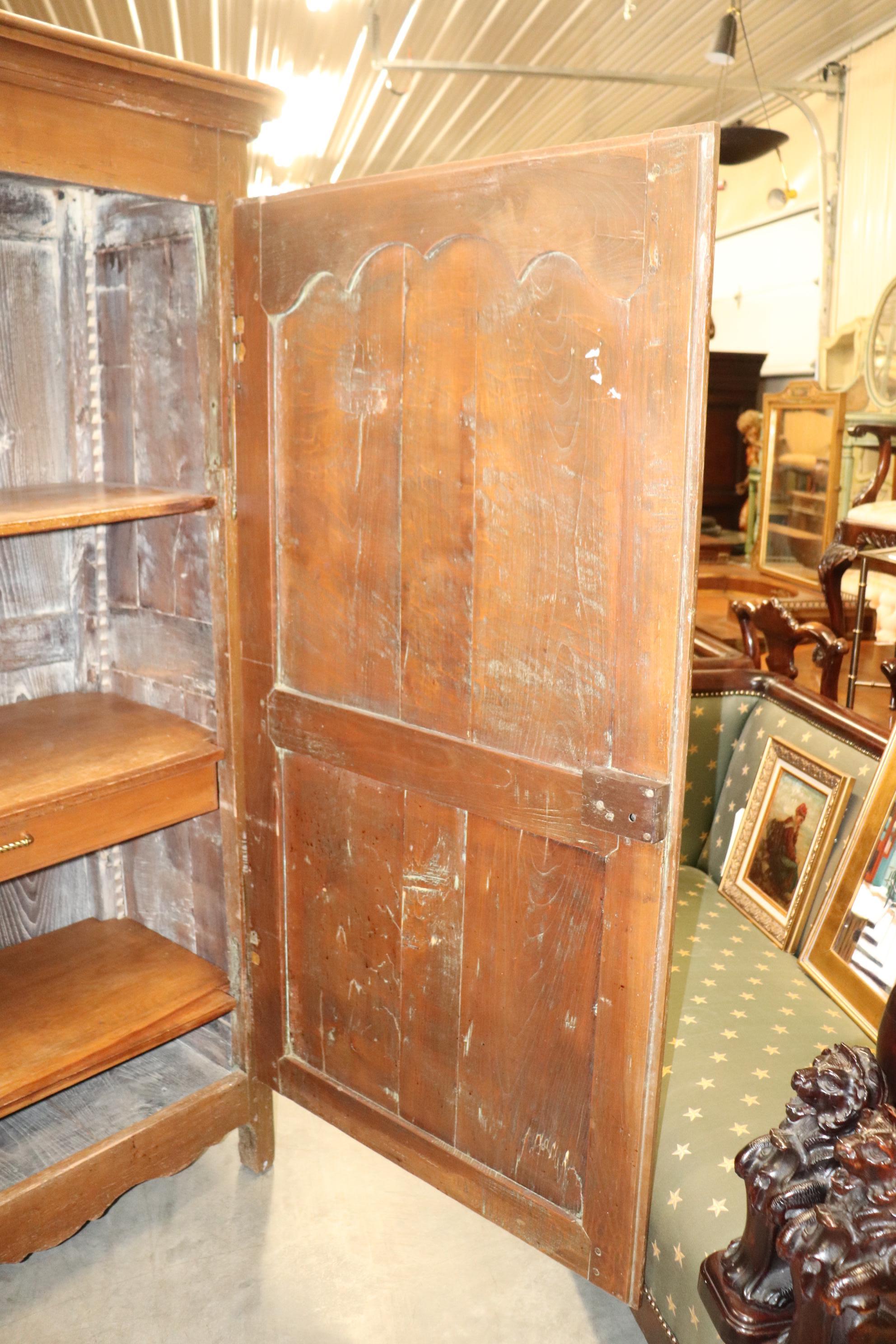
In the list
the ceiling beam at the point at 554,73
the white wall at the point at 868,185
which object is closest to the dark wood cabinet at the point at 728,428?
the white wall at the point at 868,185

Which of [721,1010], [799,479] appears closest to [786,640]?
[721,1010]

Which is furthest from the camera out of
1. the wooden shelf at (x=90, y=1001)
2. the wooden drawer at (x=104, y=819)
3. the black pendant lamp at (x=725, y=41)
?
the black pendant lamp at (x=725, y=41)

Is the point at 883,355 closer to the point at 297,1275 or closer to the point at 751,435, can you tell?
the point at 751,435

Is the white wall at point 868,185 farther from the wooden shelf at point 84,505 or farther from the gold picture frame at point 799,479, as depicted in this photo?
the wooden shelf at point 84,505

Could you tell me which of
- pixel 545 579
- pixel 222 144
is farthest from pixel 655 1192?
pixel 222 144

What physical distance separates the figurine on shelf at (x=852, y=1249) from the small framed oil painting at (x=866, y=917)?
91 centimetres

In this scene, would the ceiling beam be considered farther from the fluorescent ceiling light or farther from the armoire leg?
the armoire leg

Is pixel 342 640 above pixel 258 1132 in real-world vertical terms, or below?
above

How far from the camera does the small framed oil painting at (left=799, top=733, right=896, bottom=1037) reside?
1.95 meters

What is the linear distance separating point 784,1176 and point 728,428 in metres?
8.09

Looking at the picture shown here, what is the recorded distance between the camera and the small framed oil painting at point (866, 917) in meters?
1.95

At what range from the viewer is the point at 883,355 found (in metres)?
6.08

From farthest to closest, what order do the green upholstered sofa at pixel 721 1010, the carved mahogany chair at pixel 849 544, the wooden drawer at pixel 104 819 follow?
the carved mahogany chair at pixel 849 544 < the wooden drawer at pixel 104 819 < the green upholstered sofa at pixel 721 1010

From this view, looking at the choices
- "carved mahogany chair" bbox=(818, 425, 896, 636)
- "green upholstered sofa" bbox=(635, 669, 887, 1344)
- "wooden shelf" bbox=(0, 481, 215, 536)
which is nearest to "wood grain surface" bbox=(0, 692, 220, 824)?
"wooden shelf" bbox=(0, 481, 215, 536)
